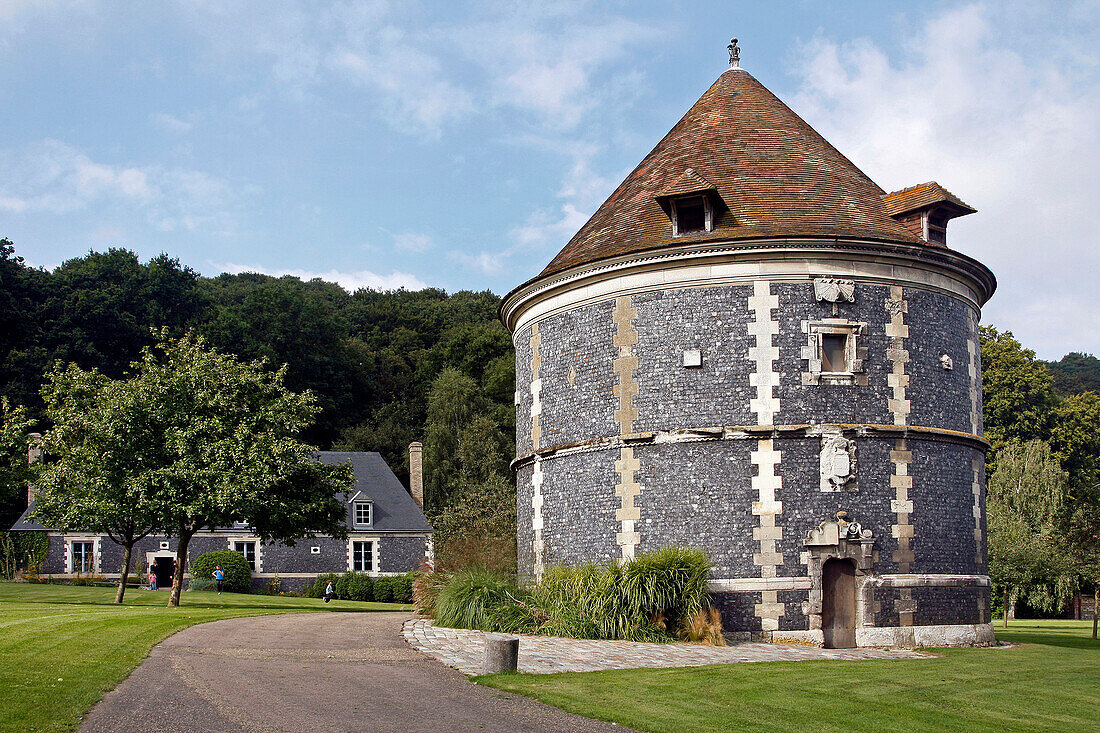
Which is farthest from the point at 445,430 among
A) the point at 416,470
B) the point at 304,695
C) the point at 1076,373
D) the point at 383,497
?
the point at 1076,373

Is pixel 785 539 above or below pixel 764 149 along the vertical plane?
below

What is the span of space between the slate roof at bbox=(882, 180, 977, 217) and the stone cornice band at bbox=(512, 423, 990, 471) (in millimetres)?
4723

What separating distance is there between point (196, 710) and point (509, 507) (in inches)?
1028

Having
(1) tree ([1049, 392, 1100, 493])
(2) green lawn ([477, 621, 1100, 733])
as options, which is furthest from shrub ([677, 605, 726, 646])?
(1) tree ([1049, 392, 1100, 493])

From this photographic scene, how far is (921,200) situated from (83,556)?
Result: 35481mm

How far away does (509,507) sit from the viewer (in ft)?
116

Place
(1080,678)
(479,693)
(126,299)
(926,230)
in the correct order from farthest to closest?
1. (126,299)
2. (926,230)
3. (1080,678)
4. (479,693)

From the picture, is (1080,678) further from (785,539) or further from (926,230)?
(926,230)

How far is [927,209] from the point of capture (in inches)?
824

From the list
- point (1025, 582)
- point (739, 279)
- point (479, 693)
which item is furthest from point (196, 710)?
point (1025, 582)

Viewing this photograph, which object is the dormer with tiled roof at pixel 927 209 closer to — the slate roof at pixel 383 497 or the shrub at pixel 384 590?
the shrub at pixel 384 590

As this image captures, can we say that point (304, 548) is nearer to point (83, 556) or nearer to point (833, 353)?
point (83, 556)

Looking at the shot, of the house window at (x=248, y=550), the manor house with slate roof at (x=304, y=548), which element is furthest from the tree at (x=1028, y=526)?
the house window at (x=248, y=550)

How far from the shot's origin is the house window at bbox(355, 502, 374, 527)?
145 feet
